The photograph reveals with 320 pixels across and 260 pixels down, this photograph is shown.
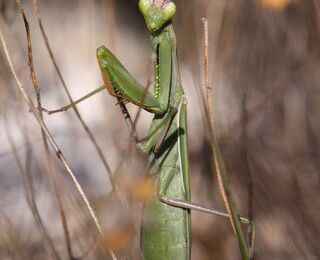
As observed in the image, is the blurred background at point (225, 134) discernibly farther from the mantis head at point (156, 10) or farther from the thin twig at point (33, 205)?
the mantis head at point (156, 10)

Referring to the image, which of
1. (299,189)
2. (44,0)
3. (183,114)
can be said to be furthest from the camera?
(44,0)

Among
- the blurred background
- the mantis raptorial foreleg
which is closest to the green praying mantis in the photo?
the mantis raptorial foreleg

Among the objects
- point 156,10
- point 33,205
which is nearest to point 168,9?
point 156,10

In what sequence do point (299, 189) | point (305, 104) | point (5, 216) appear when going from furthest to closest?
1. point (305, 104)
2. point (299, 189)
3. point (5, 216)

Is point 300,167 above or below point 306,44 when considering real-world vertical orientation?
below

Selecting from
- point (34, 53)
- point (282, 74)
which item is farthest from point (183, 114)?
point (34, 53)

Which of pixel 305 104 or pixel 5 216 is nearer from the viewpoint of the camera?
pixel 5 216

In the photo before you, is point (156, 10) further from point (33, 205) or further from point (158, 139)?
point (33, 205)

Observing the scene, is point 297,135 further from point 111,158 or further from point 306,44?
point 111,158

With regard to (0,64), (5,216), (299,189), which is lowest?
(299,189)
